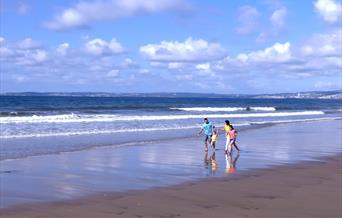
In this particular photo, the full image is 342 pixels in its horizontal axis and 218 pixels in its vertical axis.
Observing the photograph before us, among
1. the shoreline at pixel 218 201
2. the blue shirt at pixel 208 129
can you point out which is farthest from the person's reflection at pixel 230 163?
the blue shirt at pixel 208 129

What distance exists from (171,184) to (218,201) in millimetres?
2257

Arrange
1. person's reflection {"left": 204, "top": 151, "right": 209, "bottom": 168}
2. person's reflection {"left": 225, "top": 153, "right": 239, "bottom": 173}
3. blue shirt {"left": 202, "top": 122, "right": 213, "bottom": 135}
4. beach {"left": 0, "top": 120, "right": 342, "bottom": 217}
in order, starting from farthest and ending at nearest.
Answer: blue shirt {"left": 202, "top": 122, "right": 213, "bottom": 135}, person's reflection {"left": 204, "top": 151, "right": 209, "bottom": 168}, person's reflection {"left": 225, "top": 153, "right": 239, "bottom": 173}, beach {"left": 0, "top": 120, "right": 342, "bottom": 217}

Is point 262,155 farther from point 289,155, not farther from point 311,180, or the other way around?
point 311,180

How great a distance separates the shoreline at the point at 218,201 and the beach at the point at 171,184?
0.02 metres

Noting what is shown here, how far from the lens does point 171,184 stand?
42.3 ft

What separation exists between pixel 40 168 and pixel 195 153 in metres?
6.79

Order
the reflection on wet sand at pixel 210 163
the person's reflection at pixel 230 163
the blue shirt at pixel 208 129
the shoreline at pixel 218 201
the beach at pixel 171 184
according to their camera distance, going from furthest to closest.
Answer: the blue shirt at pixel 208 129 → the person's reflection at pixel 230 163 → the reflection on wet sand at pixel 210 163 → the beach at pixel 171 184 → the shoreline at pixel 218 201

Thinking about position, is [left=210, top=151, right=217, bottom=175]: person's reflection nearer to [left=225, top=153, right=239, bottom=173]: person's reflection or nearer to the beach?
the beach

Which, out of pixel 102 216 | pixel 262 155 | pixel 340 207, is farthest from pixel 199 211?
pixel 262 155

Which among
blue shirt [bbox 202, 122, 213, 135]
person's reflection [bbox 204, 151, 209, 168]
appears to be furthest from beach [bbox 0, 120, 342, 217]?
blue shirt [bbox 202, 122, 213, 135]

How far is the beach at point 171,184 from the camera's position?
32.8ft

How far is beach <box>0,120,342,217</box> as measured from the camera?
32.8 feet

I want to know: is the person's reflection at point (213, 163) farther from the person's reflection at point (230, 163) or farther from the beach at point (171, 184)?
the person's reflection at point (230, 163)

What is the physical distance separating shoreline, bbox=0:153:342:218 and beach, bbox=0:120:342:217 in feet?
0.06
